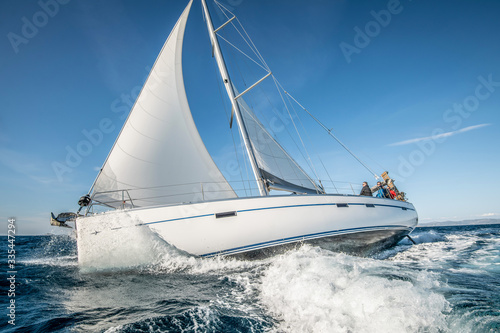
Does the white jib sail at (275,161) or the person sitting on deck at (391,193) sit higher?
the white jib sail at (275,161)

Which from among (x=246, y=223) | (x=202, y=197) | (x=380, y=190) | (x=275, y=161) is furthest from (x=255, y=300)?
(x=380, y=190)

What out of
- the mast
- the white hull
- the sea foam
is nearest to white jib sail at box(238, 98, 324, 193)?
the mast

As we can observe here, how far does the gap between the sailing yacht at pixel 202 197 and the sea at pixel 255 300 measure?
1.87 feet

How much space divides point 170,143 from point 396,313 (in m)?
5.89

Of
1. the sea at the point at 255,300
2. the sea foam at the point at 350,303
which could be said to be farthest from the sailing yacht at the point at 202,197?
Answer: the sea foam at the point at 350,303

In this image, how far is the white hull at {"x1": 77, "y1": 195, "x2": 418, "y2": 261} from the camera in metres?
3.99

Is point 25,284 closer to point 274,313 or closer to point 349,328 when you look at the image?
point 274,313

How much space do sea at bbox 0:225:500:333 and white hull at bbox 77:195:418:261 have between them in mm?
432

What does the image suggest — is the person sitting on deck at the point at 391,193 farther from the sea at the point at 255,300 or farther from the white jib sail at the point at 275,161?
the sea at the point at 255,300

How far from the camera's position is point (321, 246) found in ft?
15.3

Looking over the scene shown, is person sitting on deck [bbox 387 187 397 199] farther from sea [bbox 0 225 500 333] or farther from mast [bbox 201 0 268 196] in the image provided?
mast [bbox 201 0 268 196]

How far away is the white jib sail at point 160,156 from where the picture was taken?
5488mm

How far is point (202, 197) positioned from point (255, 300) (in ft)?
8.01

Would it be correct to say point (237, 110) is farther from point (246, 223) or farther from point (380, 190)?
point (380, 190)
